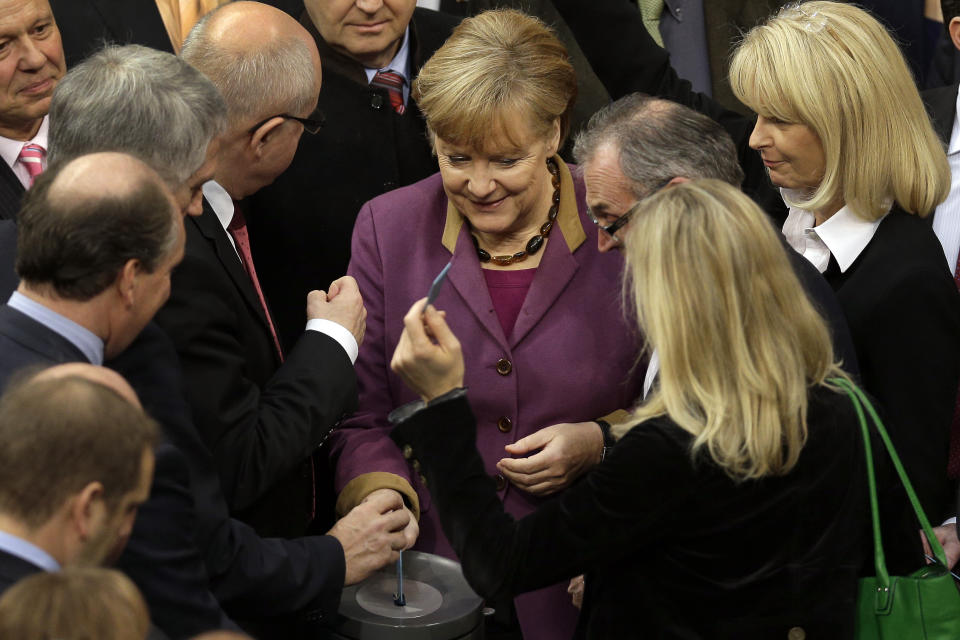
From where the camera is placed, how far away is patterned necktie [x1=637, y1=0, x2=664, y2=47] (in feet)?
15.1

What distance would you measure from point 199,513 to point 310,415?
1.57 ft

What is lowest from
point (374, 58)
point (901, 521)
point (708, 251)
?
point (901, 521)

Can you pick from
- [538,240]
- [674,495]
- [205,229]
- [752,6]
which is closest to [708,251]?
[674,495]

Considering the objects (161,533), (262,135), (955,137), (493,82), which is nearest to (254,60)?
(262,135)

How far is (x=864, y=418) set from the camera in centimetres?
237

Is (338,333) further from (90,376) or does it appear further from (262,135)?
(90,376)

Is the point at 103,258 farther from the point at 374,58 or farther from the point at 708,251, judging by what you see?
the point at 374,58

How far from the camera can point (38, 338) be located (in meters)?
2.19

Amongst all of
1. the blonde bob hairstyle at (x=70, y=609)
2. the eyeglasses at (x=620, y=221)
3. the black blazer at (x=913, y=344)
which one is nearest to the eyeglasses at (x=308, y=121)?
the eyeglasses at (x=620, y=221)

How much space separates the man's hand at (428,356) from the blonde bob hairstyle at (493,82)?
73 centimetres

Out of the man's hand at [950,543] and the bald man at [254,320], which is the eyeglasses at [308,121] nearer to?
the bald man at [254,320]

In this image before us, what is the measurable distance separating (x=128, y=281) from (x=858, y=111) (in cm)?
191

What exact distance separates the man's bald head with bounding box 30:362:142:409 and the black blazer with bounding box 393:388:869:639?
0.62m

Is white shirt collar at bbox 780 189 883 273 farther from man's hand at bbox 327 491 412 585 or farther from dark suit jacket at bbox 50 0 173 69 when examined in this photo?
dark suit jacket at bbox 50 0 173 69
